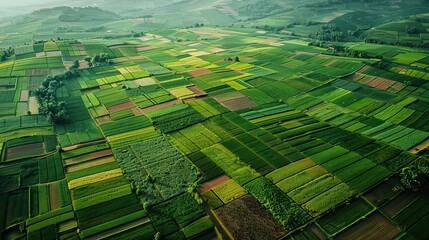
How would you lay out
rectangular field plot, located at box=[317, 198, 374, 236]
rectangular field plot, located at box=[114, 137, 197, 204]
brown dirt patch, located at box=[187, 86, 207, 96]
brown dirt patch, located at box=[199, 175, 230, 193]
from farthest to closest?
brown dirt patch, located at box=[187, 86, 207, 96] < brown dirt patch, located at box=[199, 175, 230, 193] < rectangular field plot, located at box=[114, 137, 197, 204] < rectangular field plot, located at box=[317, 198, 374, 236]

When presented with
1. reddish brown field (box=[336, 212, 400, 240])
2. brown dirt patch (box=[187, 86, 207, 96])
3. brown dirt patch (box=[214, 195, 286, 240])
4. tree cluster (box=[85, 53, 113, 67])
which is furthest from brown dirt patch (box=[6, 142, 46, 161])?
tree cluster (box=[85, 53, 113, 67])

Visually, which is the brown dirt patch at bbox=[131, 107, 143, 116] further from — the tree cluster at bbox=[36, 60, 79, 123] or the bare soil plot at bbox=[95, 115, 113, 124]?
the tree cluster at bbox=[36, 60, 79, 123]

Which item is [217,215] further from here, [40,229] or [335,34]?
[335,34]

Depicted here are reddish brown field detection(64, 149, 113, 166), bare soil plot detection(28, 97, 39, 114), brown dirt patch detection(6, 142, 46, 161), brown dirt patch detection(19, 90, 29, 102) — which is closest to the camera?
reddish brown field detection(64, 149, 113, 166)

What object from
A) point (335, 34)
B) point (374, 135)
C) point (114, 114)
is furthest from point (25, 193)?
point (335, 34)

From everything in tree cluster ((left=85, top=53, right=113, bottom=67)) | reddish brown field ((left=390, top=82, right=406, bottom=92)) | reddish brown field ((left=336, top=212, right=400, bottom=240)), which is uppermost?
tree cluster ((left=85, top=53, right=113, bottom=67))

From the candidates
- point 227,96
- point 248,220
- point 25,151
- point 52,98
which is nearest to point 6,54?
point 52,98

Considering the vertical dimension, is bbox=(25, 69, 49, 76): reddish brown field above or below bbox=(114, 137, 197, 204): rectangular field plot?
above

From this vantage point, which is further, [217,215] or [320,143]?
[320,143]
